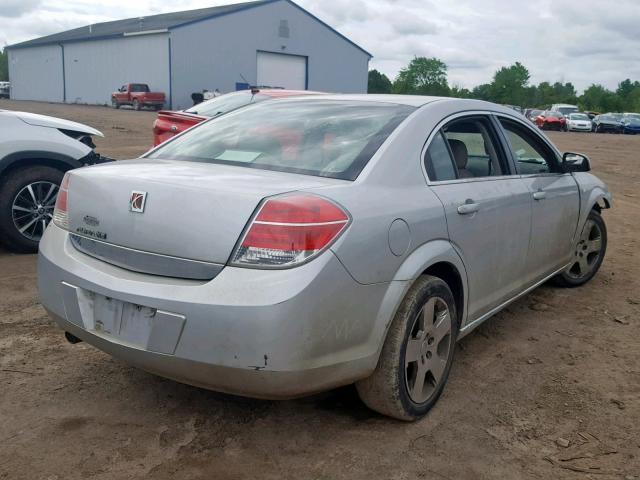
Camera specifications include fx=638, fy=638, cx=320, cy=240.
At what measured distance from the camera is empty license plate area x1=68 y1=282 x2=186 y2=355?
8.13 ft

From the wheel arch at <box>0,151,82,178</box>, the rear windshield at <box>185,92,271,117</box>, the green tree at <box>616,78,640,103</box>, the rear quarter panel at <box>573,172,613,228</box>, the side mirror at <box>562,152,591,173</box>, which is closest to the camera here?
the side mirror at <box>562,152,591,173</box>

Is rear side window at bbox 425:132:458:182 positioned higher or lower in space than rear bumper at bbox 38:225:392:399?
higher

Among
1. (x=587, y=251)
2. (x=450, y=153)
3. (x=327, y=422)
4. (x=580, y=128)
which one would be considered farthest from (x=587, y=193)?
(x=580, y=128)

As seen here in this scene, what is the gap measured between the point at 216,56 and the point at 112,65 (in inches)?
355

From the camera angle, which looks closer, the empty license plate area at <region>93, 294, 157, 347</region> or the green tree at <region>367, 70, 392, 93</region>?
the empty license plate area at <region>93, 294, 157, 347</region>

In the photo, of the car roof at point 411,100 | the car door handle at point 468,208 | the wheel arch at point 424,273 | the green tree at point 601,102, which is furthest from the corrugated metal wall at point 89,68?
the green tree at point 601,102

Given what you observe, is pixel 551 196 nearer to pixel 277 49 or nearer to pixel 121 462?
pixel 121 462

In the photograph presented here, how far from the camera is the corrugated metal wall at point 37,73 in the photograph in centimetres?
5047

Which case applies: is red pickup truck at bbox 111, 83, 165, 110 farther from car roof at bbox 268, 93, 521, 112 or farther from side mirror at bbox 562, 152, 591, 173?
car roof at bbox 268, 93, 521, 112

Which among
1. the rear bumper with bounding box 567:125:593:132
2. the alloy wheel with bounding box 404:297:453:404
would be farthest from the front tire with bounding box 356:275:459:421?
the rear bumper with bounding box 567:125:593:132

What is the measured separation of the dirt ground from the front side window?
1.17 metres

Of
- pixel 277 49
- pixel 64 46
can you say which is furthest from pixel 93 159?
pixel 64 46

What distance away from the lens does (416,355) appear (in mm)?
2990

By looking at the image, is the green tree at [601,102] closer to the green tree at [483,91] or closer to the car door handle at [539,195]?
the green tree at [483,91]
